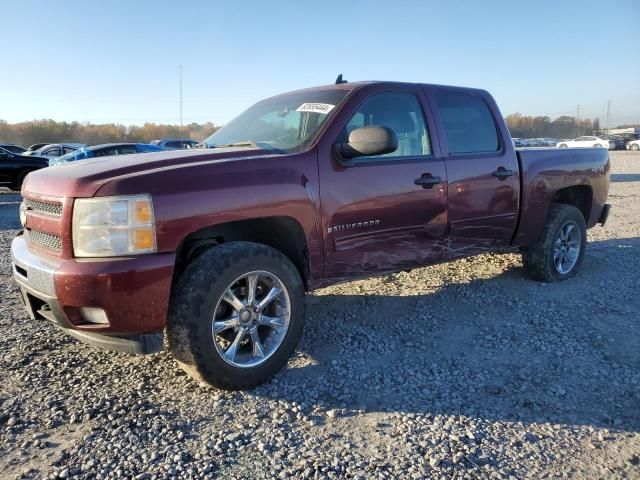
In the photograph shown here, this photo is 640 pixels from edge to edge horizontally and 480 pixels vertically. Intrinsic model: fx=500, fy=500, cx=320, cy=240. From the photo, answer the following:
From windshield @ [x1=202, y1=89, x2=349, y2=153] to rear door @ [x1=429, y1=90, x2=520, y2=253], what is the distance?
3.48ft

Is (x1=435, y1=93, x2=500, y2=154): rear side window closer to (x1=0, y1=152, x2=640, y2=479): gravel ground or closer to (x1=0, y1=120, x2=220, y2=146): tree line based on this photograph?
(x1=0, y1=152, x2=640, y2=479): gravel ground

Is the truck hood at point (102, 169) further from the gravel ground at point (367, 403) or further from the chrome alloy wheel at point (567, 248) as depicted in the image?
the chrome alloy wheel at point (567, 248)

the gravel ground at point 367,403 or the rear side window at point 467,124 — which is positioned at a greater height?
the rear side window at point 467,124

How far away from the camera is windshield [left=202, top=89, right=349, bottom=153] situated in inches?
144

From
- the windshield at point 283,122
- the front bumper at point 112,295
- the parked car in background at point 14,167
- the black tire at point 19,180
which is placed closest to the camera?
the front bumper at point 112,295

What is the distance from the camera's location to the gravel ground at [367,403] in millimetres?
2406

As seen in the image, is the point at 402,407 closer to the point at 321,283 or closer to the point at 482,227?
the point at 321,283

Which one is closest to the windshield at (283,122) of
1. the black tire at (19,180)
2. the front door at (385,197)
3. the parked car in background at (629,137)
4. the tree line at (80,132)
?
the front door at (385,197)

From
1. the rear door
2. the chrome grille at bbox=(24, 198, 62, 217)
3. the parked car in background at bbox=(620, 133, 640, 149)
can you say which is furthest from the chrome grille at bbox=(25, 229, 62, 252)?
the parked car in background at bbox=(620, 133, 640, 149)

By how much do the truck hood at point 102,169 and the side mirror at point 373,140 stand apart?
0.58 metres

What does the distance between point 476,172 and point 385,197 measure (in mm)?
1133

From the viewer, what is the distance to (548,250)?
522 cm

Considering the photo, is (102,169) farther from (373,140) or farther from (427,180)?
(427,180)

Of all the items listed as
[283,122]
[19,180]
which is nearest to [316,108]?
[283,122]
